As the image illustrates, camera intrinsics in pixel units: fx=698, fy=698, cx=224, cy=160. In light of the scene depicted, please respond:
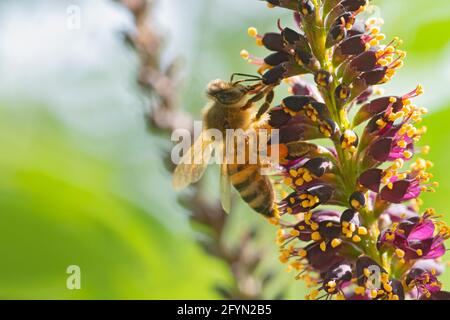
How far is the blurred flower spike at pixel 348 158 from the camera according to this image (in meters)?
2.91

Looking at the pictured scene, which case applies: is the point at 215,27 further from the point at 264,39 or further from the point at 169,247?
the point at 264,39

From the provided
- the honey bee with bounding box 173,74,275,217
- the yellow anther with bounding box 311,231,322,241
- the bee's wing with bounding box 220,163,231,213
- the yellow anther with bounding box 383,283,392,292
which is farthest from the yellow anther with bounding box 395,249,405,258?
the bee's wing with bounding box 220,163,231,213

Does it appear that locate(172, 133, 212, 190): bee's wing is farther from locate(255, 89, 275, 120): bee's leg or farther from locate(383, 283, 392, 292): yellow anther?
locate(383, 283, 392, 292): yellow anther

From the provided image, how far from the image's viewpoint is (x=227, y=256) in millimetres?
3879

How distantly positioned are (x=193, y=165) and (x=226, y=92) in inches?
19.5

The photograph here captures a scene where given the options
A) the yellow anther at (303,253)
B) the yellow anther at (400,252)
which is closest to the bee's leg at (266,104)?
the yellow anther at (303,253)

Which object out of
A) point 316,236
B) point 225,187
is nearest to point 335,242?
point 316,236

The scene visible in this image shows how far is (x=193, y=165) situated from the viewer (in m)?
3.94

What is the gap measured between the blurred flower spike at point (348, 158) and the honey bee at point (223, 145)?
41cm

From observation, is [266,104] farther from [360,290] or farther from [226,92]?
[360,290]

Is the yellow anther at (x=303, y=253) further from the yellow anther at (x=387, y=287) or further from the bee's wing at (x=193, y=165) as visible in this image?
the bee's wing at (x=193, y=165)

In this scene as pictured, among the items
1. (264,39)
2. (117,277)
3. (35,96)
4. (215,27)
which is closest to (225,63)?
(215,27)

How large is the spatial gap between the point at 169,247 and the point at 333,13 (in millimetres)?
2474

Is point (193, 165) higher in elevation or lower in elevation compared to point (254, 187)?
higher
